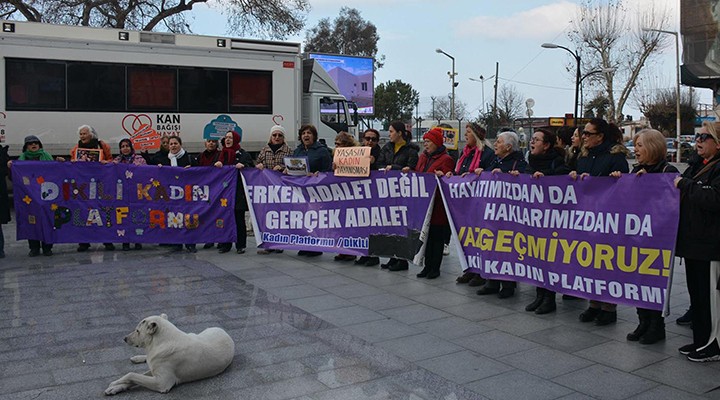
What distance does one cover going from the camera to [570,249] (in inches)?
245

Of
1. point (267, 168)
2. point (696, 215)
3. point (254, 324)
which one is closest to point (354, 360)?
point (254, 324)

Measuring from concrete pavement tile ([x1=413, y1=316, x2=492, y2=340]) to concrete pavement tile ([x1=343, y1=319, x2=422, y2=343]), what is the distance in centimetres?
Answer: 14

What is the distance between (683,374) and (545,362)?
943mm

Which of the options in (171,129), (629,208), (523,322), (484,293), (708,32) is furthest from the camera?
(708,32)

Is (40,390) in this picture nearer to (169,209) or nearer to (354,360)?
(354,360)

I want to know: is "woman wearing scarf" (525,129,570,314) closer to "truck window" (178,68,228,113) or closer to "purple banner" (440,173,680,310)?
"purple banner" (440,173,680,310)

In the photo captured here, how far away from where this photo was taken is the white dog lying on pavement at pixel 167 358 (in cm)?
443

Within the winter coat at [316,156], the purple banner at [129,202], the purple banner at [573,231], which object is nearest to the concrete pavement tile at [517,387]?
the purple banner at [573,231]

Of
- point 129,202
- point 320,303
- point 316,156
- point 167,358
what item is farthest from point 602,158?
point 129,202

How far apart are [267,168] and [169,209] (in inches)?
62.6

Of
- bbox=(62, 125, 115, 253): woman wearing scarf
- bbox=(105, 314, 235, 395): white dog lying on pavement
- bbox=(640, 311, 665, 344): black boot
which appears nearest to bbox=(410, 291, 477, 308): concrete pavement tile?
bbox=(640, 311, 665, 344): black boot

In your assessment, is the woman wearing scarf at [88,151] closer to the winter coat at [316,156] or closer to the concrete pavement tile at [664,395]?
the winter coat at [316,156]

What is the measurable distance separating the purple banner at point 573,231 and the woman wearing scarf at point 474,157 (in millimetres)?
276

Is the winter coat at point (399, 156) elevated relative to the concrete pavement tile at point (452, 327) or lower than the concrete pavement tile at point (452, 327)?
elevated
